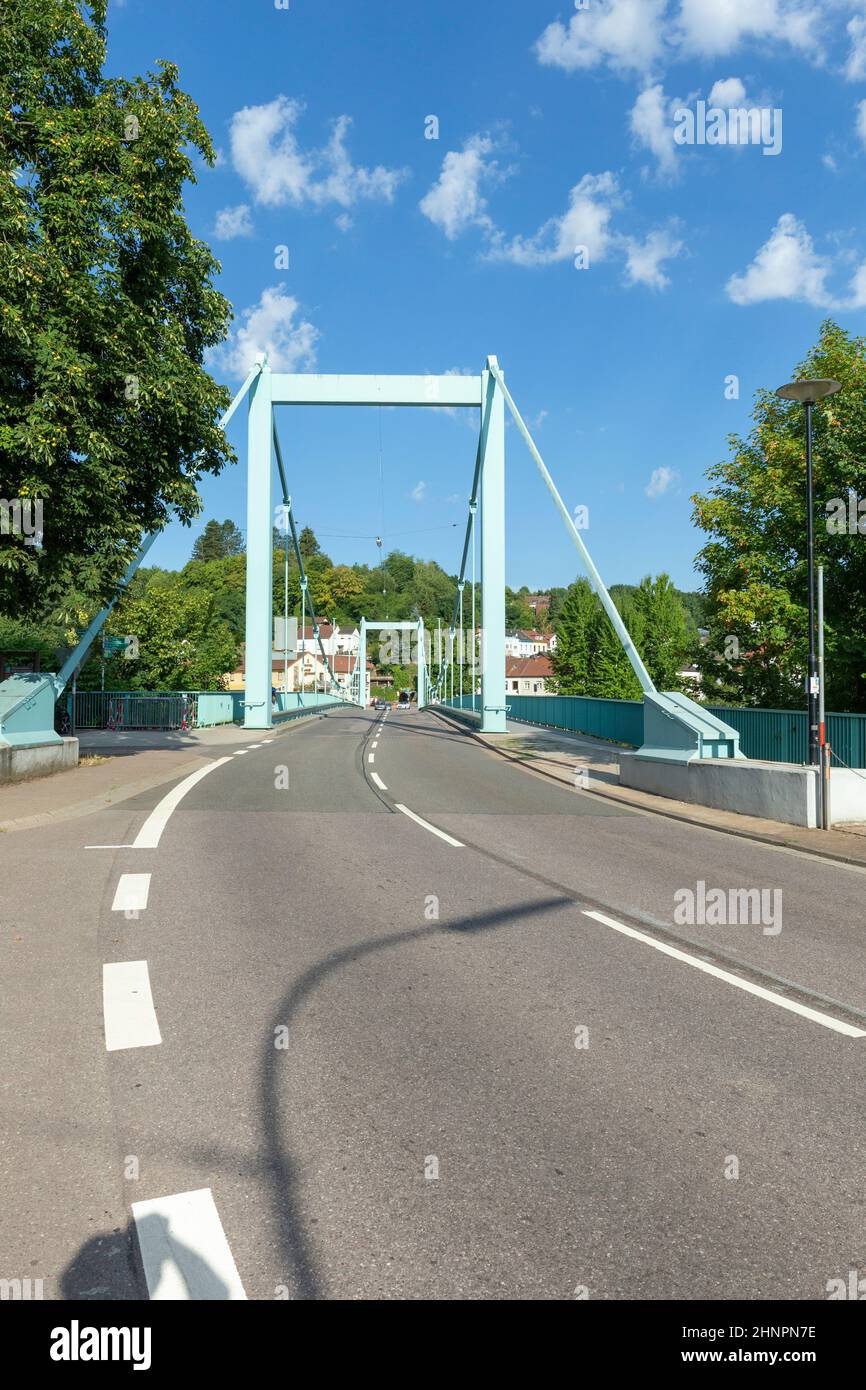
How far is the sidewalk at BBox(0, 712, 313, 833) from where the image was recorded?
1155 cm

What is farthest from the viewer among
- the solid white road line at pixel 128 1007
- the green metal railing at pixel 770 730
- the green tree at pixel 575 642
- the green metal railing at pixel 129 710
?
→ the green tree at pixel 575 642

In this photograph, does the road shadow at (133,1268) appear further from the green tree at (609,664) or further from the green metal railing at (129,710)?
the green tree at (609,664)

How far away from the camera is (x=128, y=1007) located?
15.1ft

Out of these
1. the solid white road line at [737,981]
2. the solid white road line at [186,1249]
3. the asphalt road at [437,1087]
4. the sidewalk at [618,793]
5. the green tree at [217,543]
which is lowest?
the sidewalk at [618,793]

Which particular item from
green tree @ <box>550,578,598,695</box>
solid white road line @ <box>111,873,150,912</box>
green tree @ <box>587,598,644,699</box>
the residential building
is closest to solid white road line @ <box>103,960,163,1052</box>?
solid white road line @ <box>111,873,150,912</box>

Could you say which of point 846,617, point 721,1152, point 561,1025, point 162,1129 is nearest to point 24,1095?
point 162,1129

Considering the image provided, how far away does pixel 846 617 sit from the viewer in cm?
1633

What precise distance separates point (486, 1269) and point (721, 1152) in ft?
3.76

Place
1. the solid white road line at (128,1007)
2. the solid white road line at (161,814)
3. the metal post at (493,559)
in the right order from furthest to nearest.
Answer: the metal post at (493,559)
the solid white road line at (161,814)
the solid white road line at (128,1007)

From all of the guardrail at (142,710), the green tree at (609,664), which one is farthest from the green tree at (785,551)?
the green tree at (609,664)

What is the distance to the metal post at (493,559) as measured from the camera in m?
30.9

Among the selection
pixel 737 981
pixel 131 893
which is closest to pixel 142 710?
pixel 131 893

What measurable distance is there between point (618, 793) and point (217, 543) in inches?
6369

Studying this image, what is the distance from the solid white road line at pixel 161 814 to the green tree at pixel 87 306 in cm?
369
